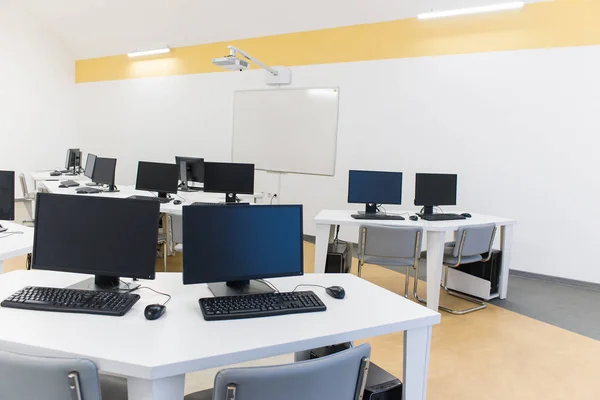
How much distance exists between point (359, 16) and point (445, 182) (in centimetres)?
286

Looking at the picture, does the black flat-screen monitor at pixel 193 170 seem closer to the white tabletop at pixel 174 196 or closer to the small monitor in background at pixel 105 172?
the white tabletop at pixel 174 196

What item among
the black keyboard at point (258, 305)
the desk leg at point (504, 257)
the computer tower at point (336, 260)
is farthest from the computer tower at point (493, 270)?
the black keyboard at point (258, 305)

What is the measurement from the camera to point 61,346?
133 centimetres

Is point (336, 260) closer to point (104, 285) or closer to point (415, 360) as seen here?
point (415, 360)

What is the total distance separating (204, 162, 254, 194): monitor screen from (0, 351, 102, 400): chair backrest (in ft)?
11.3

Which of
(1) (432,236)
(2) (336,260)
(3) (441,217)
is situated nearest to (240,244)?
(2) (336,260)

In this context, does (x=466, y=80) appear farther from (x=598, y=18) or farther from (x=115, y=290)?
(x=115, y=290)

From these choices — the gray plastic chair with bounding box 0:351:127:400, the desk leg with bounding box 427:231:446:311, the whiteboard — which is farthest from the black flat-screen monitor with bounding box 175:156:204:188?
the gray plastic chair with bounding box 0:351:127:400

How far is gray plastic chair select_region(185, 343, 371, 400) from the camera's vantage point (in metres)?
1.11

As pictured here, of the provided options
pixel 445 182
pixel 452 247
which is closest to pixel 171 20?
pixel 445 182

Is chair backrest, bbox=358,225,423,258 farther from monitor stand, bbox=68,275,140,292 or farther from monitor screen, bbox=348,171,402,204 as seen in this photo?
monitor stand, bbox=68,275,140,292

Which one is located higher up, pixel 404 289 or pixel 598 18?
pixel 598 18

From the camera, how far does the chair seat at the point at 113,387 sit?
1.57 m

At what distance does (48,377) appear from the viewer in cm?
116
